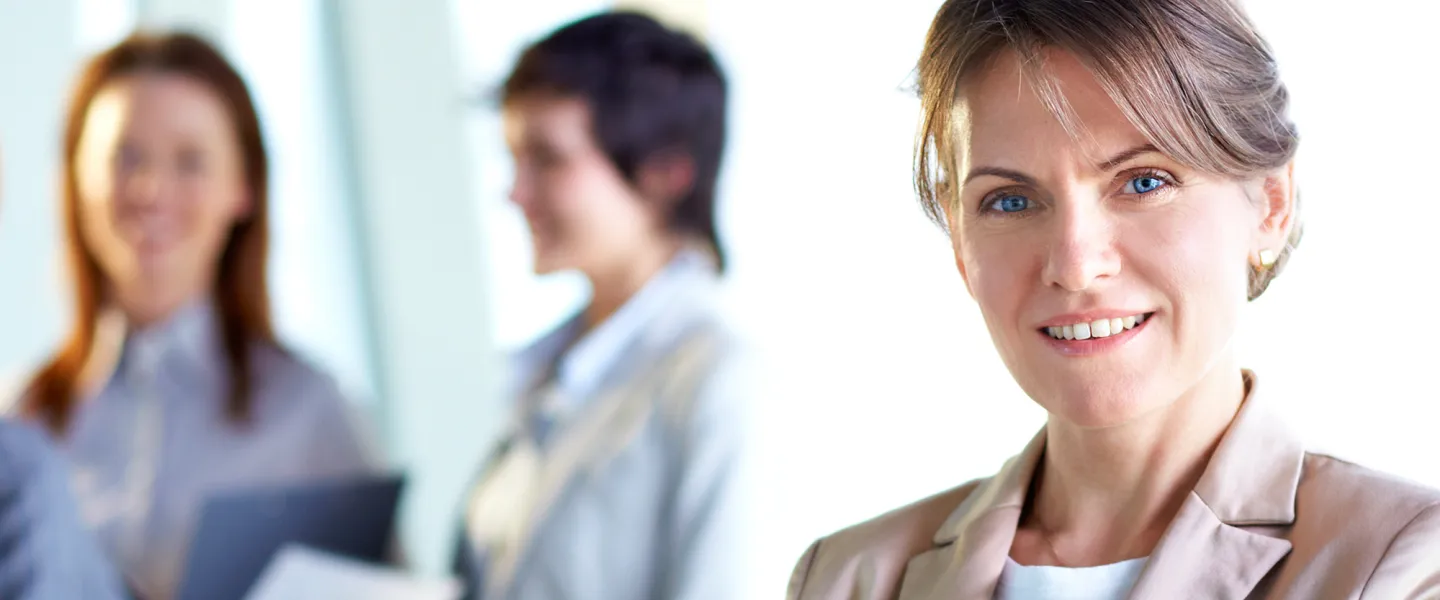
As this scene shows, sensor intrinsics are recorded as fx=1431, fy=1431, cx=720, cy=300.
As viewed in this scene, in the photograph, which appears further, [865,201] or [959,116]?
[865,201]

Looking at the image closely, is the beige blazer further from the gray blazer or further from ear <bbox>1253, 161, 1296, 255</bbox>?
the gray blazer

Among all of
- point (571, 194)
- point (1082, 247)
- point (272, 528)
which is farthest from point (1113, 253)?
point (272, 528)

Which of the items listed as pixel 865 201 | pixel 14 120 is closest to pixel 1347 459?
pixel 865 201

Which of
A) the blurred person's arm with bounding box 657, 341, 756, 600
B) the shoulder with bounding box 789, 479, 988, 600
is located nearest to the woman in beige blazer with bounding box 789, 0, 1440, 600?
the shoulder with bounding box 789, 479, 988, 600

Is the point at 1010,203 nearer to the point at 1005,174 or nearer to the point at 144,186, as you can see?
the point at 1005,174

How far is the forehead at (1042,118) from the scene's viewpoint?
3.52 ft

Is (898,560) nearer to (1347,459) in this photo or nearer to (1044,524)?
(1044,524)

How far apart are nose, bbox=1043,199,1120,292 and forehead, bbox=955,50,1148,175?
0.04m

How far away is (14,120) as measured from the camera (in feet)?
13.0

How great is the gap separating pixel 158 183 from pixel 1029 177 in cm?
200

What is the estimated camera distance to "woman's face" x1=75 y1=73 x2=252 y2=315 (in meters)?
2.64

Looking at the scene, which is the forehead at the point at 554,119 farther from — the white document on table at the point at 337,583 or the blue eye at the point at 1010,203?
the blue eye at the point at 1010,203

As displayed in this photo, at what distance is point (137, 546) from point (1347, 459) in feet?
6.99

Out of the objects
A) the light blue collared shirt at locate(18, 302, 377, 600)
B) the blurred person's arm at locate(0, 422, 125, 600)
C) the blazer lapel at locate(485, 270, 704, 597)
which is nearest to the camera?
the blurred person's arm at locate(0, 422, 125, 600)
